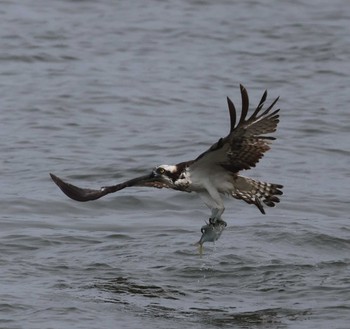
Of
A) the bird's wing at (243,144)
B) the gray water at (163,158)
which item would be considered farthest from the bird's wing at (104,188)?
the gray water at (163,158)

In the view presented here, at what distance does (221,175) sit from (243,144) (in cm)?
54

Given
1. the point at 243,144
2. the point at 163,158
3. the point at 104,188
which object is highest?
the point at 243,144

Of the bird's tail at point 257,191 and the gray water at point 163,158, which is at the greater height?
the bird's tail at point 257,191

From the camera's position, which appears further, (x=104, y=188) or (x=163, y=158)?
(x=163, y=158)

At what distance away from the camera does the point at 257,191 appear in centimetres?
980

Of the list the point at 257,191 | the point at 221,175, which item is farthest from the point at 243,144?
the point at 257,191

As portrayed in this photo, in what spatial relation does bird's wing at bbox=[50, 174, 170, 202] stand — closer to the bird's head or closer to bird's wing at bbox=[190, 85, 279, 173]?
the bird's head

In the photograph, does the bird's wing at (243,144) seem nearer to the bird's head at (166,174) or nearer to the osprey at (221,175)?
the osprey at (221,175)

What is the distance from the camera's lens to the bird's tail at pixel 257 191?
976cm

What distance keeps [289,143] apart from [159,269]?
5235 millimetres

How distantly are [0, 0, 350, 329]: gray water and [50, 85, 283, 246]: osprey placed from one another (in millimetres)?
731

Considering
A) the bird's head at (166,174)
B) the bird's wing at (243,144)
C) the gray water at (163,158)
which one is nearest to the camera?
the bird's wing at (243,144)

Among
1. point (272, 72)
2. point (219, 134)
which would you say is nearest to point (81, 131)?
point (219, 134)

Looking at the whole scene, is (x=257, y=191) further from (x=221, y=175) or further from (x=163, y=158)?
(x=163, y=158)
